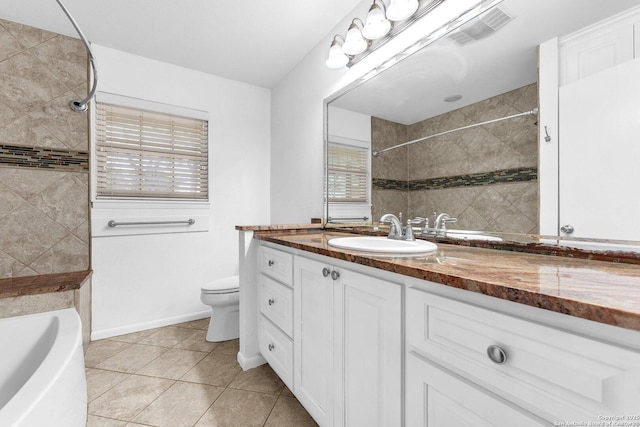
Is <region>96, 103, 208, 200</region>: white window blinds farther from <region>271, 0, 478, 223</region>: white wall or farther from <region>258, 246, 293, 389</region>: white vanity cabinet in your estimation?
<region>258, 246, 293, 389</region>: white vanity cabinet

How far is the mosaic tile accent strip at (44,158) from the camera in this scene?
6.33 feet

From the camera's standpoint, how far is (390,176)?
62.7 inches

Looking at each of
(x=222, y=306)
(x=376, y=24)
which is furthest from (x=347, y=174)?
(x=222, y=306)

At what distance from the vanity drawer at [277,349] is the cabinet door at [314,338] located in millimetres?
63

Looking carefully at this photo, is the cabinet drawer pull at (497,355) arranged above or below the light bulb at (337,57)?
below

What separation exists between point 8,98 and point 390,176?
8.57 feet

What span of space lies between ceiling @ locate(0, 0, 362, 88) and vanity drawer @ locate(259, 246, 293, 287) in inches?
61.1

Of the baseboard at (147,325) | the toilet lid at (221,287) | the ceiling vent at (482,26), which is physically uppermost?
the ceiling vent at (482,26)

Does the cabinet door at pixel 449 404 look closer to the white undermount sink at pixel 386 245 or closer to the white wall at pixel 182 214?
the white undermount sink at pixel 386 245

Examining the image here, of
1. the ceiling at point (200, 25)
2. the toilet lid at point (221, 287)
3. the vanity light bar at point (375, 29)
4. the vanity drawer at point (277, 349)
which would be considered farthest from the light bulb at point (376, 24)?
the toilet lid at point (221, 287)

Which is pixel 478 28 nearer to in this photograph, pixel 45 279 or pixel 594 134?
pixel 594 134

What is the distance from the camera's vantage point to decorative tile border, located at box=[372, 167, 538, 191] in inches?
39.9

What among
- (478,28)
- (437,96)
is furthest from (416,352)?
(478,28)

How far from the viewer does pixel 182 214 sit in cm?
247
